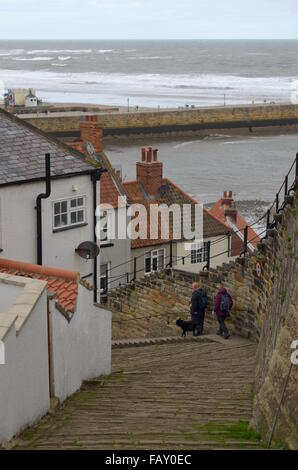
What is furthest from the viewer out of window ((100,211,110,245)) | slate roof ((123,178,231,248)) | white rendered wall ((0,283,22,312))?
slate roof ((123,178,231,248))

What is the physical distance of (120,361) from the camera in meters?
13.6

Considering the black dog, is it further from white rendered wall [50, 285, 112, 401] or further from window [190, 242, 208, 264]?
window [190, 242, 208, 264]

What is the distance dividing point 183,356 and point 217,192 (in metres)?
31.4

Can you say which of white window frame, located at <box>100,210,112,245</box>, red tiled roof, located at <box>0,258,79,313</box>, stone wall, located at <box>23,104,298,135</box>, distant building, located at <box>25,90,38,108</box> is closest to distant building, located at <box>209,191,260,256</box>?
white window frame, located at <box>100,210,112,245</box>

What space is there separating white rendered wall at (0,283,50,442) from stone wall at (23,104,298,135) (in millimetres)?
63828

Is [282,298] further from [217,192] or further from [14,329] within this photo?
[217,192]

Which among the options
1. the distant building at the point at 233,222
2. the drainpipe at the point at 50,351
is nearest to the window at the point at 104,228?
the distant building at the point at 233,222

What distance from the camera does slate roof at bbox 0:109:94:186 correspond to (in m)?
15.9

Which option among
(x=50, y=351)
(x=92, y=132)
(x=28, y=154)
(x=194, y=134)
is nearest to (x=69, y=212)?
(x=28, y=154)

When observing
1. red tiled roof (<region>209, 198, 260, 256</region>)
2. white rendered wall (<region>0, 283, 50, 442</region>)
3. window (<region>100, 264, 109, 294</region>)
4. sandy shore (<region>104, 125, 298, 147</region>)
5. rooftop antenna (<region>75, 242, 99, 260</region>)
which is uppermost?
white rendered wall (<region>0, 283, 50, 442</region>)

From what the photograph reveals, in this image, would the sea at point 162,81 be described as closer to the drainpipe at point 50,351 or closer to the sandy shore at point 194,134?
the sandy shore at point 194,134

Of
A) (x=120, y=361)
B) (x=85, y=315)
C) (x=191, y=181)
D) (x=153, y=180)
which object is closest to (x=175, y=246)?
(x=153, y=180)

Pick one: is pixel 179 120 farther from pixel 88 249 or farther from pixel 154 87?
pixel 88 249
